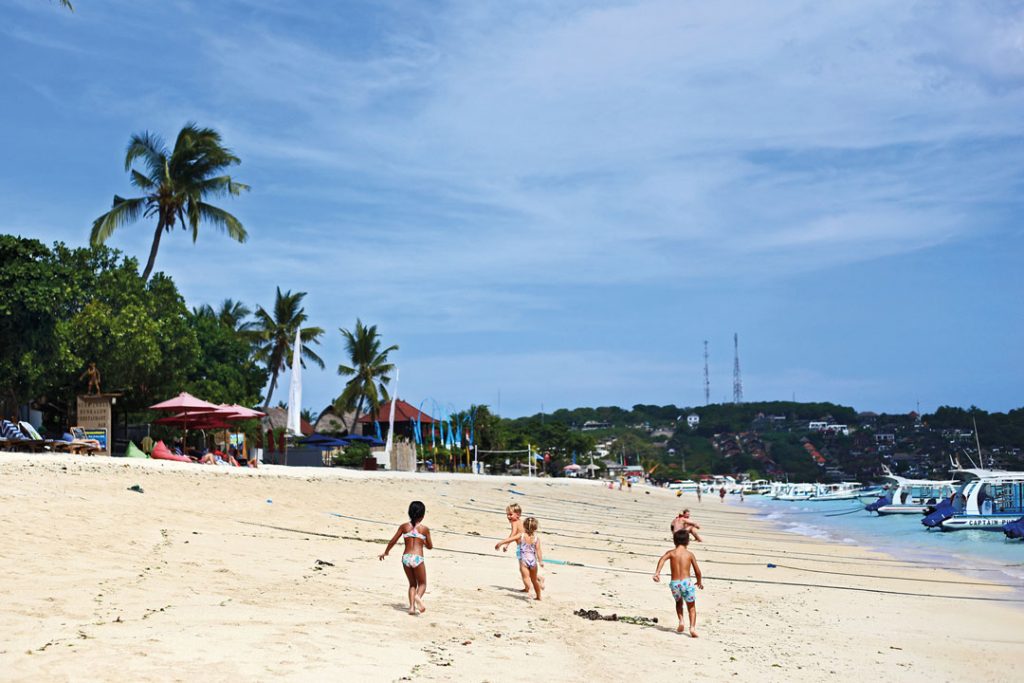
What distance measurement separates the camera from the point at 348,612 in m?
8.88

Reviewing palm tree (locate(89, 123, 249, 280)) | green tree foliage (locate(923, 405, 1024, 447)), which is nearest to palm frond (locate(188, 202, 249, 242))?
palm tree (locate(89, 123, 249, 280))

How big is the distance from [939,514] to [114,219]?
115 feet

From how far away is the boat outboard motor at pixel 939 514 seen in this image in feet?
122

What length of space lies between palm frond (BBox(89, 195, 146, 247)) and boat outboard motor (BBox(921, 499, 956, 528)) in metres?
33.7

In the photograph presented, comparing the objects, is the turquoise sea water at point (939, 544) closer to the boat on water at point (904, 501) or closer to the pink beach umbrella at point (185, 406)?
the boat on water at point (904, 501)

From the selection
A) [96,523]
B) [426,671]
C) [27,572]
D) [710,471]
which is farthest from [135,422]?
[710,471]

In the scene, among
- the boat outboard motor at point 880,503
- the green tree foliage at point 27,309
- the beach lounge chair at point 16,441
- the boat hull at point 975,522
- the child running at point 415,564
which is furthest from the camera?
the boat outboard motor at point 880,503

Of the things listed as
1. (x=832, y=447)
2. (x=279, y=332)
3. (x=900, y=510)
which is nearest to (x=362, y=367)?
(x=279, y=332)

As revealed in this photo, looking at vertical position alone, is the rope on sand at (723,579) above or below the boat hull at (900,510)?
above

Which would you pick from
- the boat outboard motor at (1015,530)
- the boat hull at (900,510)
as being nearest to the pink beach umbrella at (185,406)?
the boat outboard motor at (1015,530)

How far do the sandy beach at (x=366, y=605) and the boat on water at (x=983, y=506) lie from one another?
19.1 m

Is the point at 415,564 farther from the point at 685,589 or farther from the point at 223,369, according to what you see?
the point at 223,369

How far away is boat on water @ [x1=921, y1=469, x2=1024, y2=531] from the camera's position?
120ft

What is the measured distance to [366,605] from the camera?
30.6ft
